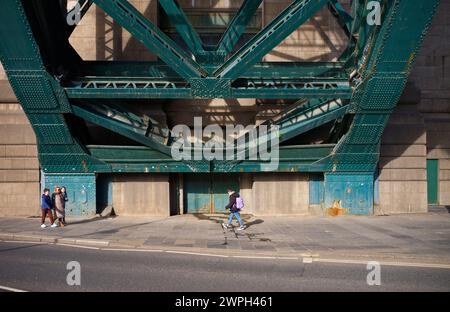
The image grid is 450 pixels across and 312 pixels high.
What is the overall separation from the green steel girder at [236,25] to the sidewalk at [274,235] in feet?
22.9

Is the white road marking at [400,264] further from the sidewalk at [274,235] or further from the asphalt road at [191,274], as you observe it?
the asphalt road at [191,274]

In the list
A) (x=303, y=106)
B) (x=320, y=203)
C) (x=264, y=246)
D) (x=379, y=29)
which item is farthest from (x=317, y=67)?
(x=264, y=246)

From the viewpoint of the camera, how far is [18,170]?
60.2 feet

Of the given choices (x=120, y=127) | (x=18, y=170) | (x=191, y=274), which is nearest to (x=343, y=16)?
(x=120, y=127)

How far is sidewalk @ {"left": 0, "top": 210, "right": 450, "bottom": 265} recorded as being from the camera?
11.2 m

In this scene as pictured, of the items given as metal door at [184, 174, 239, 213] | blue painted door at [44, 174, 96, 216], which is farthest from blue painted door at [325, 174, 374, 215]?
blue painted door at [44, 174, 96, 216]

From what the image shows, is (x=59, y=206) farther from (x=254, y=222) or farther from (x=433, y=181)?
(x=433, y=181)

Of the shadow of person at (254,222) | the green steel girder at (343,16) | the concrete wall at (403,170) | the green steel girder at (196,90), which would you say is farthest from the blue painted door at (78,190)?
the concrete wall at (403,170)

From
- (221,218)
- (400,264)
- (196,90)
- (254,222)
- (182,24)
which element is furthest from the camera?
(221,218)

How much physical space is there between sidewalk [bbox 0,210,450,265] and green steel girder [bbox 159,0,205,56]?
689cm

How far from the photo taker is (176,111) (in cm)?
1970

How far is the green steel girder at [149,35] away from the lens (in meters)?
14.4

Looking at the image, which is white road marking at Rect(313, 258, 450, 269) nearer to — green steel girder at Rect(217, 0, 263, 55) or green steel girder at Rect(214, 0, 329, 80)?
green steel girder at Rect(214, 0, 329, 80)

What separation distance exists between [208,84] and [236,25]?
9.63 feet
